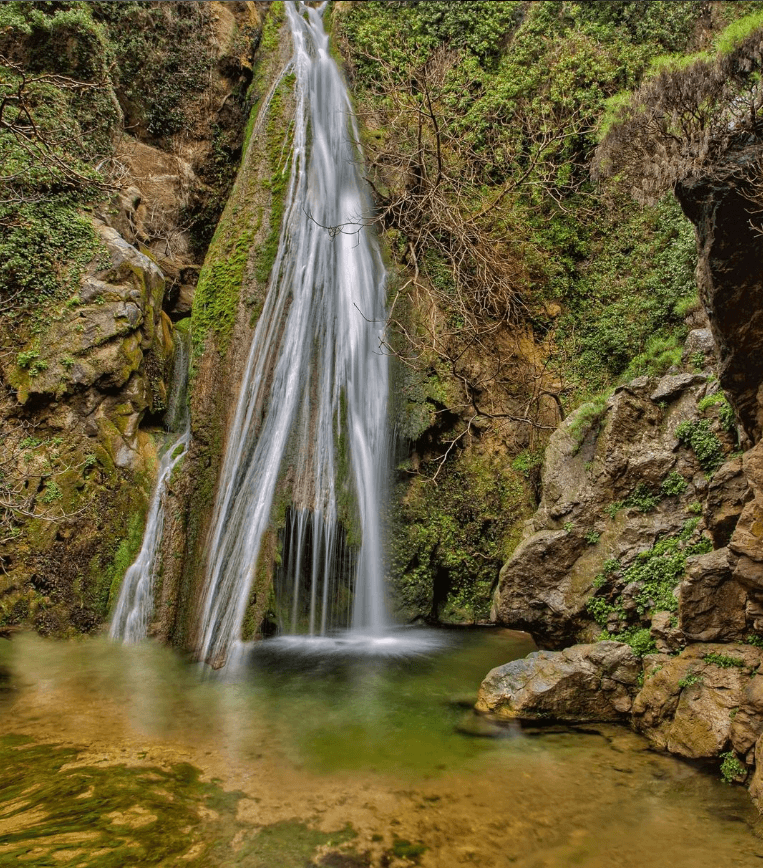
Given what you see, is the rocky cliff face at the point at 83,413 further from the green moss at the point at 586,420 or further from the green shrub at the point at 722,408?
the green shrub at the point at 722,408

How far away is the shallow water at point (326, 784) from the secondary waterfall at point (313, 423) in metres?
1.64

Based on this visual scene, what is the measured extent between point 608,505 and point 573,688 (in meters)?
2.20

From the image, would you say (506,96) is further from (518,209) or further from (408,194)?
(408,194)

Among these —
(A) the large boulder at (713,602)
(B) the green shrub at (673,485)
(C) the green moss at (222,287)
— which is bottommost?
(A) the large boulder at (713,602)

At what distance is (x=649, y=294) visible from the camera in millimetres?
9344

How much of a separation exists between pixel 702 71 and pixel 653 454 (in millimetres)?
4078

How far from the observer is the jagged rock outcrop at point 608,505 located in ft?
20.7

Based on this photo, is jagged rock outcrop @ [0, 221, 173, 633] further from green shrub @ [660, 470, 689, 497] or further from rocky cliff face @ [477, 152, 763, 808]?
green shrub @ [660, 470, 689, 497]

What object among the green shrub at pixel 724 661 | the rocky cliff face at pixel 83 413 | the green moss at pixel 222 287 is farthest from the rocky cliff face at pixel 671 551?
the rocky cliff face at pixel 83 413

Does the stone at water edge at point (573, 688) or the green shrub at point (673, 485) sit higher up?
the green shrub at point (673, 485)

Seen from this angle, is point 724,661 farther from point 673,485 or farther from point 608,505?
point 608,505

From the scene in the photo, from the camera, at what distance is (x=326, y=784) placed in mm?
4211

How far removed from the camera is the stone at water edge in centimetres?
531

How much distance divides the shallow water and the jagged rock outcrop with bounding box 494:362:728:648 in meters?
1.26
